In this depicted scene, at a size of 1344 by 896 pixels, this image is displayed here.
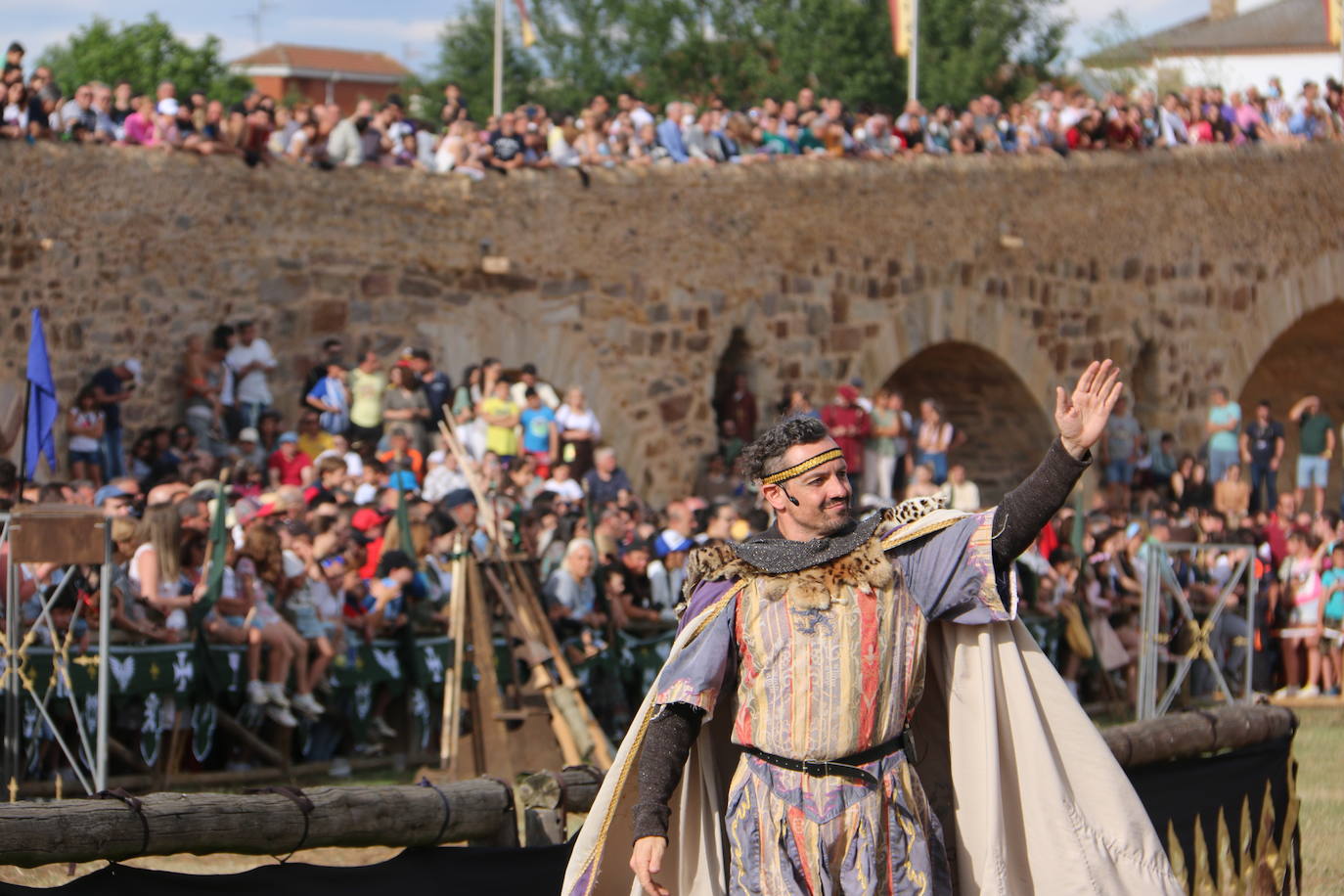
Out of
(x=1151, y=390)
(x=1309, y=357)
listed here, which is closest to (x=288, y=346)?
(x=1151, y=390)

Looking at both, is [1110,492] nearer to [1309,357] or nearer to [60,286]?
[1309,357]

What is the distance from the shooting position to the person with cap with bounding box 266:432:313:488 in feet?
38.9

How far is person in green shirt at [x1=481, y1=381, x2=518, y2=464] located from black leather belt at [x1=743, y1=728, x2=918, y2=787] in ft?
32.2

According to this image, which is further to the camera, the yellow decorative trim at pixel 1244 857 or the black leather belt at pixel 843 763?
the yellow decorative trim at pixel 1244 857

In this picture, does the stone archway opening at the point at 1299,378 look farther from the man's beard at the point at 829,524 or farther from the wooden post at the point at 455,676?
the man's beard at the point at 829,524

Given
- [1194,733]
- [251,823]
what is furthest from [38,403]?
[1194,733]

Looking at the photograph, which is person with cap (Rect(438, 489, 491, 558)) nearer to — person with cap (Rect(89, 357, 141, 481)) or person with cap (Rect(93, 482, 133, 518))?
person with cap (Rect(93, 482, 133, 518))

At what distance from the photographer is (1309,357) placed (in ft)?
79.6

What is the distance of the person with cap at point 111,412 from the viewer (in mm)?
12087

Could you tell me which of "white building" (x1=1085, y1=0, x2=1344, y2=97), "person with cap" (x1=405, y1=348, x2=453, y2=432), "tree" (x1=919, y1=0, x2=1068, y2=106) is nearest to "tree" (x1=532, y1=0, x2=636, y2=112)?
"tree" (x1=919, y1=0, x2=1068, y2=106)

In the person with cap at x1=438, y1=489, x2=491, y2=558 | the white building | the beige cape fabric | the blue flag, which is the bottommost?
the beige cape fabric

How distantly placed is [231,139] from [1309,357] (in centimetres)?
1538

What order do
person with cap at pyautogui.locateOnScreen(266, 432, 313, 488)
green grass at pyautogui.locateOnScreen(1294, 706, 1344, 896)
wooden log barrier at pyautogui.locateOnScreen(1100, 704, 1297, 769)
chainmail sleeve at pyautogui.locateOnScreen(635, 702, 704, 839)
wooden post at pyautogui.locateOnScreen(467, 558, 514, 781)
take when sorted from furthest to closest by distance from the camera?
person with cap at pyautogui.locateOnScreen(266, 432, 313, 488) < wooden post at pyautogui.locateOnScreen(467, 558, 514, 781) < green grass at pyautogui.locateOnScreen(1294, 706, 1344, 896) < wooden log barrier at pyautogui.locateOnScreen(1100, 704, 1297, 769) < chainmail sleeve at pyautogui.locateOnScreen(635, 702, 704, 839)

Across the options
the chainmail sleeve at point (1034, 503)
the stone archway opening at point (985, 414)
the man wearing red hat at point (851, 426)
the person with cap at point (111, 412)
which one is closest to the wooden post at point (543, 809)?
the chainmail sleeve at point (1034, 503)
